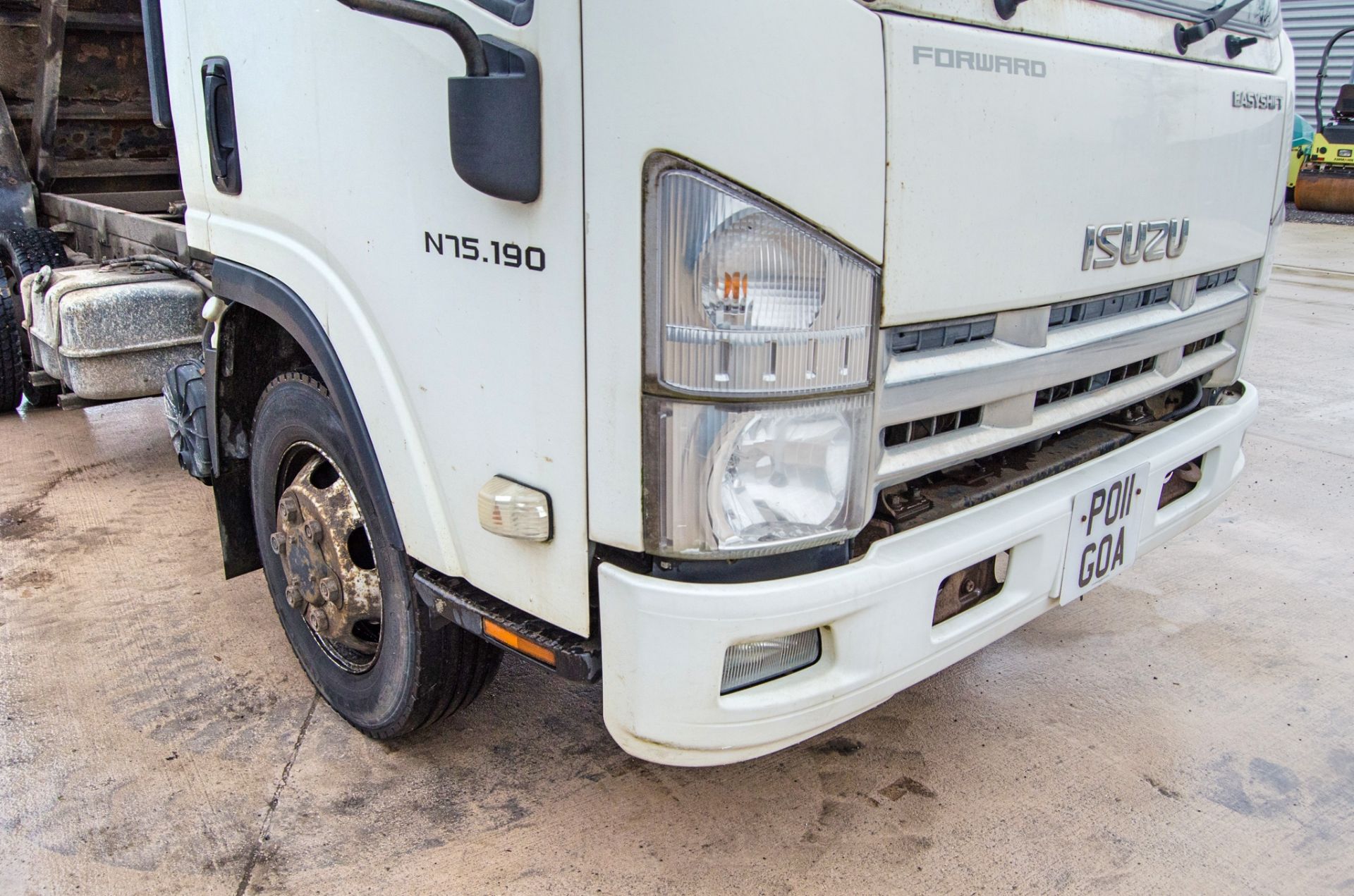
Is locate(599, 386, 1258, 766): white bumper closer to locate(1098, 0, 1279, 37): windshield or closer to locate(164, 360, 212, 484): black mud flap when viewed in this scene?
locate(1098, 0, 1279, 37): windshield

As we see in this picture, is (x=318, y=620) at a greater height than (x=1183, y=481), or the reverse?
(x=1183, y=481)

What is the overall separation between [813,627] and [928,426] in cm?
53

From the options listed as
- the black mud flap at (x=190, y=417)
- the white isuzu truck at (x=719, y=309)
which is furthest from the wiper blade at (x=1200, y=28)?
the black mud flap at (x=190, y=417)

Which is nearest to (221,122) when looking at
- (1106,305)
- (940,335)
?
(940,335)

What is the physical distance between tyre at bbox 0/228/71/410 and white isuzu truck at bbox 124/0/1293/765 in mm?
2971

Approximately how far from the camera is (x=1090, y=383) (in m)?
2.42

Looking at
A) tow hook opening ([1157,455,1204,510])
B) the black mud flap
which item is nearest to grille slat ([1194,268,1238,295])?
tow hook opening ([1157,455,1204,510])

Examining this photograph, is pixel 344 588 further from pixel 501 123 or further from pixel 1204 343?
pixel 1204 343

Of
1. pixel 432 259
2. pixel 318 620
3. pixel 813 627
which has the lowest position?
pixel 318 620

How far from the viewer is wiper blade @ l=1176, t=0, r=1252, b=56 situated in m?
2.22

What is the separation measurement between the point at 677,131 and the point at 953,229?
59 cm

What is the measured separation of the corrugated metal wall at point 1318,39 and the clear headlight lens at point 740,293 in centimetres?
→ 1795

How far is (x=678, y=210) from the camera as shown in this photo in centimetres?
154

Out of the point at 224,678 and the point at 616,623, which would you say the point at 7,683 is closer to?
the point at 224,678
